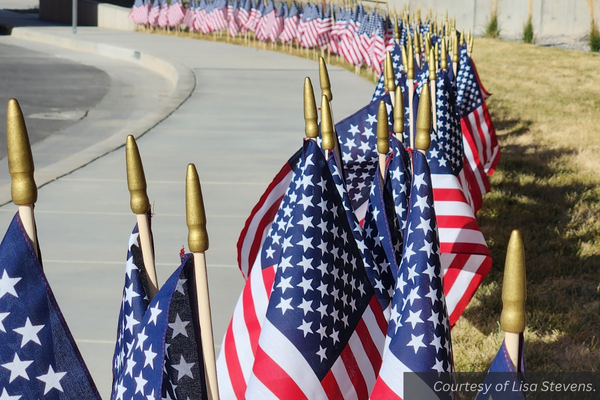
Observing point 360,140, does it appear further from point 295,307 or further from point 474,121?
point 474,121

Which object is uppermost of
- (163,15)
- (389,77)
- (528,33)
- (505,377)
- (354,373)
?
(163,15)

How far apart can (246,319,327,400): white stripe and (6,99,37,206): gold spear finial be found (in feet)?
2.72

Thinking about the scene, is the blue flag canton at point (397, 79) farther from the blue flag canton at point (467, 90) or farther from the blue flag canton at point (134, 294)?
the blue flag canton at point (134, 294)

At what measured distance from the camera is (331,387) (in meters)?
2.46

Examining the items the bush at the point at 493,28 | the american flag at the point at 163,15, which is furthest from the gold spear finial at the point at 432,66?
the american flag at the point at 163,15

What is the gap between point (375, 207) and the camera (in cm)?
292

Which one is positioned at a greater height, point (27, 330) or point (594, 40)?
point (594, 40)

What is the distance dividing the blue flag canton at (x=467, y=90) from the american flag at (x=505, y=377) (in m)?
5.39

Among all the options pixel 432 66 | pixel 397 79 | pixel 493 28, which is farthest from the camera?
pixel 493 28

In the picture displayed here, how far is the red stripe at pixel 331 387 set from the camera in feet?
8.04

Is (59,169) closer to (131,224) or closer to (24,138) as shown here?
(131,224)

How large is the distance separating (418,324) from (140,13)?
29.4 meters

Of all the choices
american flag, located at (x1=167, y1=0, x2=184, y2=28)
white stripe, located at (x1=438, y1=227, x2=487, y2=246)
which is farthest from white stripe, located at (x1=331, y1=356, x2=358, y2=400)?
american flag, located at (x1=167, y1=0, x2=184, y2=28)

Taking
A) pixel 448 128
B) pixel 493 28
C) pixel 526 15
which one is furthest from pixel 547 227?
pixel 493 28
